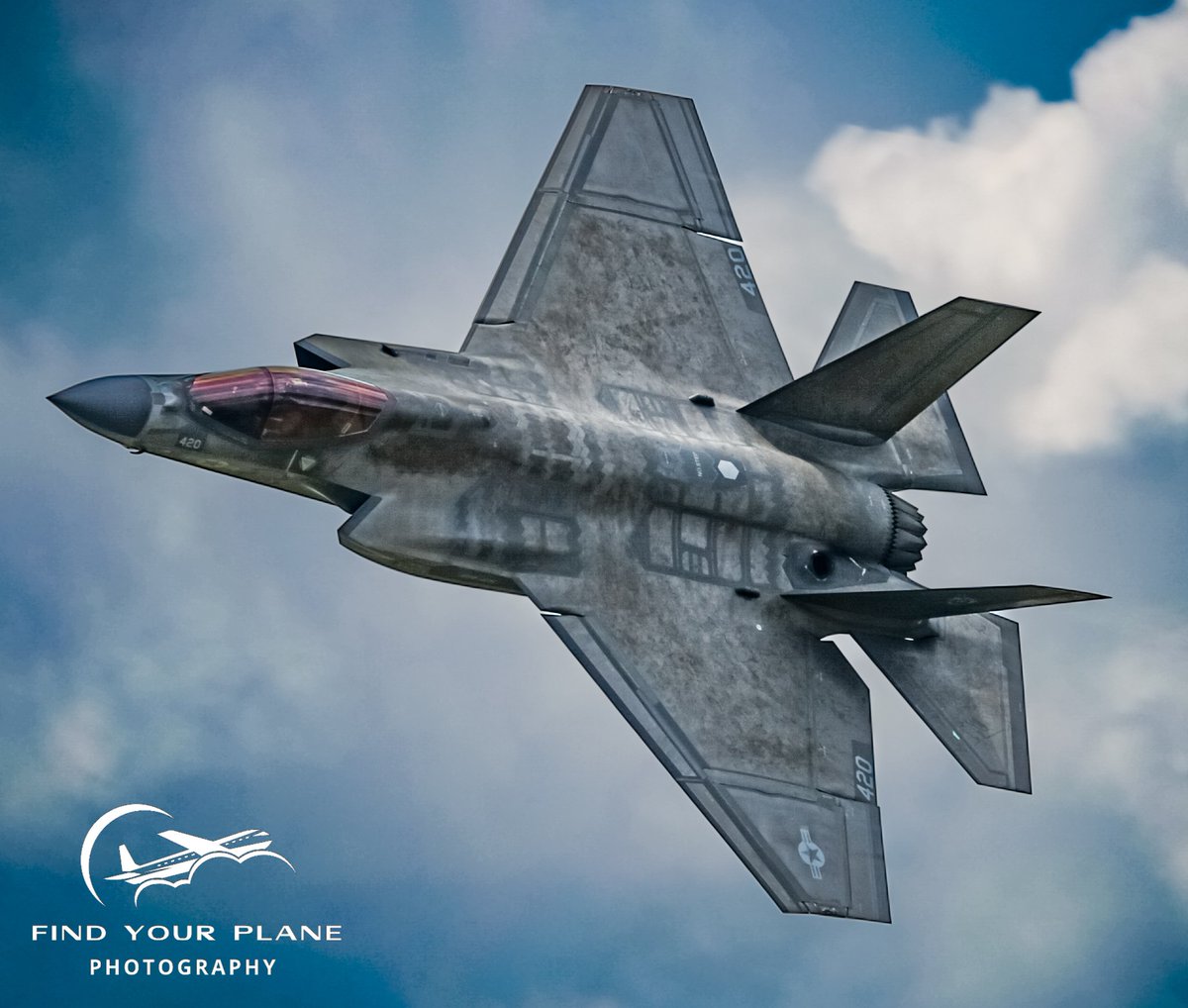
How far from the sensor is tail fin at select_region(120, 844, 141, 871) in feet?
87.3

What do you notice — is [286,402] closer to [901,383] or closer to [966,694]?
[901,383]

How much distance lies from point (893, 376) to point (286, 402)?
25.4ft

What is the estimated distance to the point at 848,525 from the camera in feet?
82.7

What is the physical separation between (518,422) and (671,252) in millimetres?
4612

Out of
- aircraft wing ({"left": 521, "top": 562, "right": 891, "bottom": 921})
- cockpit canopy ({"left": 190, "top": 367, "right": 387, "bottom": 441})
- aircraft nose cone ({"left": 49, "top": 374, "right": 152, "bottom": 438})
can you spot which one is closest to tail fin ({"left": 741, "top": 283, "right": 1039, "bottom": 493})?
aircraft wing ({"left": 521, "top": 562, "right": 891, "bottom": 921})

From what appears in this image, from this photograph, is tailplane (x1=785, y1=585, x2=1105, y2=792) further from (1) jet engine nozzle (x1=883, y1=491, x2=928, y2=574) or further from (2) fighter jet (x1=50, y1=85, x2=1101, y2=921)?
(1) jet engine nozzle (x1=883, y1=491, x2=928, y2=574)

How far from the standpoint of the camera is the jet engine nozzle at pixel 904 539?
2552 centimetres

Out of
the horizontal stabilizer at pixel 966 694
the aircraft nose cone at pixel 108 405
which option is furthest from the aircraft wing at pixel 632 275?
the aircraft nose cone at pixel 108 405

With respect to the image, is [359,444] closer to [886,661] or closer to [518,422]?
[518,422]

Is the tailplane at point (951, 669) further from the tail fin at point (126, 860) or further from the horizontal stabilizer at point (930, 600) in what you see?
the tail fin at point (126, 860)

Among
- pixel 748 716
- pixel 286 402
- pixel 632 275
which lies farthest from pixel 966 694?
pixel 286 402

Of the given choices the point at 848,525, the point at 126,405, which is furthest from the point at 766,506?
the point at 126,405

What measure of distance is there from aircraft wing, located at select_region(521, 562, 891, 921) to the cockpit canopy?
2724 millimetres

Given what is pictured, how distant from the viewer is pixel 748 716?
2381 centimetres
